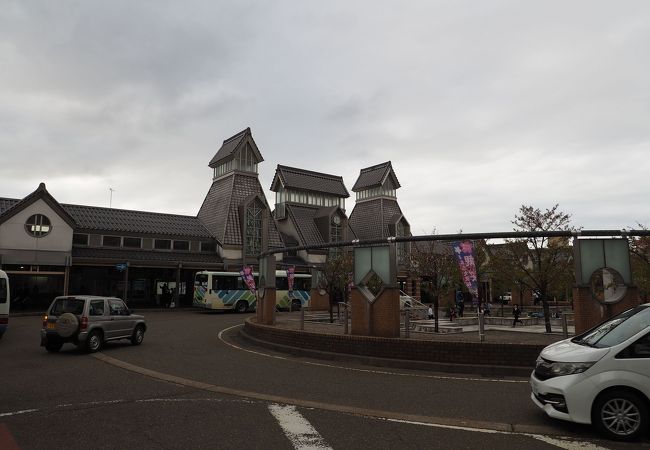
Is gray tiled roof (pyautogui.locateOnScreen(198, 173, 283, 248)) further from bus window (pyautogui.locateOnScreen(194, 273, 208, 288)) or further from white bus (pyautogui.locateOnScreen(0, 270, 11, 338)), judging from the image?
white bus (pyautogui.locateOnScreen(0, 270, 11, 338))

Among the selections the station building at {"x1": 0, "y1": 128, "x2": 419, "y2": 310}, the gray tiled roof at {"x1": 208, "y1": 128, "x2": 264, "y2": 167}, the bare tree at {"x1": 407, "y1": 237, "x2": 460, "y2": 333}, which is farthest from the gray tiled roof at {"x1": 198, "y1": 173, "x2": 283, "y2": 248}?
the bare tree at {"x1": 407, "y1": 237, "x2": 460, "y2": 333}

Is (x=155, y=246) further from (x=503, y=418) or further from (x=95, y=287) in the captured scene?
(x=503, y=418)

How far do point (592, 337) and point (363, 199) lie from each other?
5285 cm

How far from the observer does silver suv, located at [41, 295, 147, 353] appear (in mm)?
13844

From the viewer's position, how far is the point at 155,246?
1550 inches

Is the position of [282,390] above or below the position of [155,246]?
below

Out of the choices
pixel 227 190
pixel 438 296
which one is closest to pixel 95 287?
pixel 227 190

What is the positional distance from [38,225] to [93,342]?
22.6m

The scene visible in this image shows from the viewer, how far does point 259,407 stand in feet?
25.3

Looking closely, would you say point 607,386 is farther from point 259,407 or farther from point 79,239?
point 79,239

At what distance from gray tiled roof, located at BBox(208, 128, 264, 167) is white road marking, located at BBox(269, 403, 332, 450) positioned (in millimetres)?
41541

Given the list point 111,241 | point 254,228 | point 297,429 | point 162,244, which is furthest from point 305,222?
point 297,429

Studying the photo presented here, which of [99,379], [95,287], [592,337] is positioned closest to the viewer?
[592,337]

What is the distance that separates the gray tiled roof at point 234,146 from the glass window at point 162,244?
1170 cm
